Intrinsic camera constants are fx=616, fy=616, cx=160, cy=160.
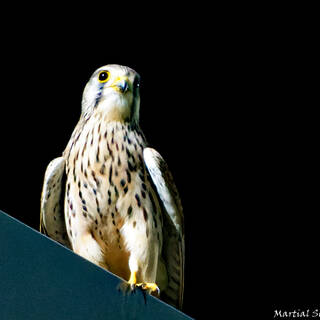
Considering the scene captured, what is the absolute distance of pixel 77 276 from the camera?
127 cm

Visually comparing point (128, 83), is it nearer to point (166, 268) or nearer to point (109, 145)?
point (109, 145)

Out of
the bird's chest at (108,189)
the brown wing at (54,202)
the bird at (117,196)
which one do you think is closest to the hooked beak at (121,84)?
the bird at (117,196)

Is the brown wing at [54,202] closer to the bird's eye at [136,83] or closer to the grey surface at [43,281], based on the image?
the bird's eye at [136,83]

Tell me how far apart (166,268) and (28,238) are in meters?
1.32

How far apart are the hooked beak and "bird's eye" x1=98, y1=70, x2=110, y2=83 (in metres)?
0.08

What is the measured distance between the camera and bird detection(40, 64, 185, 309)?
2.20 meters

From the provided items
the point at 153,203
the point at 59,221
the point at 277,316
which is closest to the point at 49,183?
the point at 59,221

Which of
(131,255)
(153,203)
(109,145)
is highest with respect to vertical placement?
(109,145)

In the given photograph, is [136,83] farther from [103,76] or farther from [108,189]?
[108,189]

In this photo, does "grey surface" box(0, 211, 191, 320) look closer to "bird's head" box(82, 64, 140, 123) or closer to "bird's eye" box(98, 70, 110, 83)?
"bird's head" box(82, 64, 140, 123)

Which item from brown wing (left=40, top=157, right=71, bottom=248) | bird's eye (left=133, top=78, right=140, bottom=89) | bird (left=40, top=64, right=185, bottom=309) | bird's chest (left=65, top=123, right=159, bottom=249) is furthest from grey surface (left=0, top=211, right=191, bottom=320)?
bird's eye (left=133, top=78, right=140, bottom=89)

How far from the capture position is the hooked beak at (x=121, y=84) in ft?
7.73

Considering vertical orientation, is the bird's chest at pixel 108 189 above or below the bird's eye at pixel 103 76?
below

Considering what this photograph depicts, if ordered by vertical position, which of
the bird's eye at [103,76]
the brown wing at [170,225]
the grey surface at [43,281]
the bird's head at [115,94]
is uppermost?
the bird's eye at [103,76]
